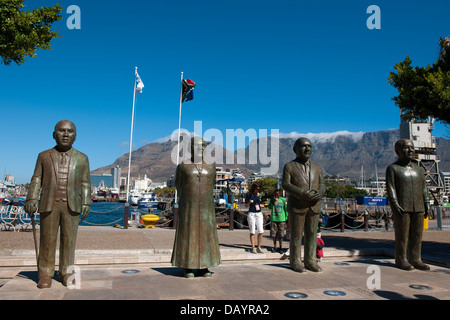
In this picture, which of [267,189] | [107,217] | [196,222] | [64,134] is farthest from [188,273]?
[267,189]

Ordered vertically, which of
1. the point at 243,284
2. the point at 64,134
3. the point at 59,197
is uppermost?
the point at 64,134

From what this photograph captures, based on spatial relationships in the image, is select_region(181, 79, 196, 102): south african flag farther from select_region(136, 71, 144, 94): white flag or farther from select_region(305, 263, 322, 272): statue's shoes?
select_region(305, 263, 322, 272): statue's shoes

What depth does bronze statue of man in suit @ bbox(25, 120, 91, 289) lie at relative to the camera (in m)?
4.73

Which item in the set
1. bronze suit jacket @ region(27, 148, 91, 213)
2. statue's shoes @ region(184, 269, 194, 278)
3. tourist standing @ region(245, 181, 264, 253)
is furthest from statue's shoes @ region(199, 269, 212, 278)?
tourist standing @ region(245, 181, 264, 253)

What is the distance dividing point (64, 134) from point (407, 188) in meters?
5.93

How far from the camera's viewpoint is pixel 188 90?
71.8ft

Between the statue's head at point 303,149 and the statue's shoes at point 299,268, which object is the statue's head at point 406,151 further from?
the statue's shoes at point 299,268

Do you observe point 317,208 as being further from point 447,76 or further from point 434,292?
point 447,76

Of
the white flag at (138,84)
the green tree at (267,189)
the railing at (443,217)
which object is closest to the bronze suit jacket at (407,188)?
the railing at (443,217)

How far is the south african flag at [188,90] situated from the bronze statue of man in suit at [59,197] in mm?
17310

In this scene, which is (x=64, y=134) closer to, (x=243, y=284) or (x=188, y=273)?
(x=188, y=273)
